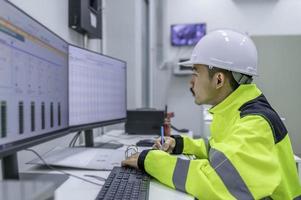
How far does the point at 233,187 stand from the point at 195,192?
0.09 metres

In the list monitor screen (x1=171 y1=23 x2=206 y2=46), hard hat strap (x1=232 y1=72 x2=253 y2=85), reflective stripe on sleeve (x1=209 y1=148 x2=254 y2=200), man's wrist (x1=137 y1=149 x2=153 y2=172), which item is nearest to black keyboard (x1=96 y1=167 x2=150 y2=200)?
man's wrist (x1=137 y1=149 x2=153 y2=172)

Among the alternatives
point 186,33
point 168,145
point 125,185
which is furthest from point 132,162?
point 186,33

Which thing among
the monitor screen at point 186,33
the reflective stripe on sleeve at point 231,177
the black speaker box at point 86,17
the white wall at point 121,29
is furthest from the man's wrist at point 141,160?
the monitor screen at point 186,33

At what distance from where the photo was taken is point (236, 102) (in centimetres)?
96

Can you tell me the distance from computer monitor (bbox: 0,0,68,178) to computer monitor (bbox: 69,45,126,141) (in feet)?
0.43

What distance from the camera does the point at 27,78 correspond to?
2.63 feet

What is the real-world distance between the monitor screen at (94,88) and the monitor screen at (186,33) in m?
2.09

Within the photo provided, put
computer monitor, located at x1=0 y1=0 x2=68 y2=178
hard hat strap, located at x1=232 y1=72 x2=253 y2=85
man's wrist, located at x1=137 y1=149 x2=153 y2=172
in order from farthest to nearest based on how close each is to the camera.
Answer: hard hat strap, located at x1=232 y1=72 x2=253 y2=85
man's wrist, located at x1=137 y1=149 x2=153 y2=172
computer monitor, located at x1=0 y1=0 x2=68 y2=178

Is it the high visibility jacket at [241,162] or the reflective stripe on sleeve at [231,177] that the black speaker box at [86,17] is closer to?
the high visibility jacket at [241,162]

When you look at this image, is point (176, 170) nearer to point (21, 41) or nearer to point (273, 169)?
point (273, 169)

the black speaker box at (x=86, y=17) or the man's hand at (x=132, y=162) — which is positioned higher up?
the black speaker box at (x=86, y=17)

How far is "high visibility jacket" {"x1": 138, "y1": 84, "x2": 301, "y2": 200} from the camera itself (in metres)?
0.72

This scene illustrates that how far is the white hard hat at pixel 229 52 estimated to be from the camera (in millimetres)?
993

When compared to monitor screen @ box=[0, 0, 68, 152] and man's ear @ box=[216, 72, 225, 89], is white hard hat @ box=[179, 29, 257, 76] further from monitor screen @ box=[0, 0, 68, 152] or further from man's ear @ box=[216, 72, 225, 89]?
monitor screen @ box=[0, 0, 68, 152]
